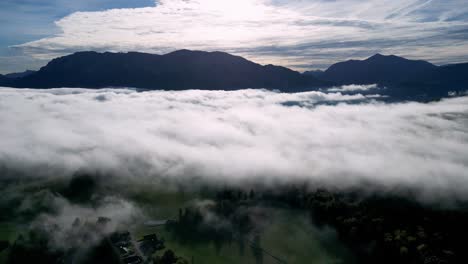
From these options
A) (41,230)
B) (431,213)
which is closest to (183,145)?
(41,230)

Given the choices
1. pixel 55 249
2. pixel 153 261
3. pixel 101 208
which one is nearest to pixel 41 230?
pixel 55 249

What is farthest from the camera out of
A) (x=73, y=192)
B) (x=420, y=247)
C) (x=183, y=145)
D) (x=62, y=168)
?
(x=183, y=145)

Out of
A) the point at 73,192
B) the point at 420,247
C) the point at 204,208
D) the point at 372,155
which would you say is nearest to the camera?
the point at 420,247

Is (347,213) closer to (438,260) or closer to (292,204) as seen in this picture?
(292,204)

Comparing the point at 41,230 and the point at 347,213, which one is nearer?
the point at 41,230

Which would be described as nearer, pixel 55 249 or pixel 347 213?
pixel 55 249

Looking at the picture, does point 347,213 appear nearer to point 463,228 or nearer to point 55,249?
point 463,228

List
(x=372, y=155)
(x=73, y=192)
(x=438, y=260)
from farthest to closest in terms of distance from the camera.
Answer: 1. (x=372, y=155)
2. (x=73, y=192)
3. (x=438, y=260)

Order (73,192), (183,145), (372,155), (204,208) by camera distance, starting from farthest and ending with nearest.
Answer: (183,145) < (372,155) < (73,192) < (204,208)
